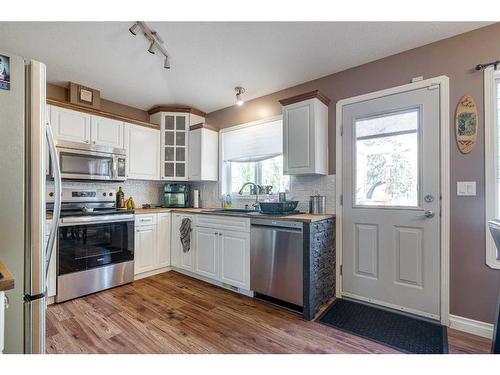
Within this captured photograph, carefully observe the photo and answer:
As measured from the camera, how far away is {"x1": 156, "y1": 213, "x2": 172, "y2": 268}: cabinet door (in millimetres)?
3291

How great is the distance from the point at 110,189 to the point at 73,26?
1.98 meters

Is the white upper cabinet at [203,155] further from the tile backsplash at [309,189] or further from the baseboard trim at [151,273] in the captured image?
the baseboard trim at [151,273]

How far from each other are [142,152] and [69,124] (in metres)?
0.89

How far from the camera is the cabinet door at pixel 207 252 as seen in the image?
2.88 metres

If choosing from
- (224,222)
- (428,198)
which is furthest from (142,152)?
(428,198)

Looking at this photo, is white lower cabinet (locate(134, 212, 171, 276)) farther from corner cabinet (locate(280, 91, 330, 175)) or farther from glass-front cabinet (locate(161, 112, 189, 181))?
corner cabinet (locate(280, 91, 330, 175))

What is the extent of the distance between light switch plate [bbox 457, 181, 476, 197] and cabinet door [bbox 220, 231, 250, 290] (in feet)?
6.09

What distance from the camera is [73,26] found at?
1.97 m

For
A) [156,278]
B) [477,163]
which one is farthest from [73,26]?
[477,163]

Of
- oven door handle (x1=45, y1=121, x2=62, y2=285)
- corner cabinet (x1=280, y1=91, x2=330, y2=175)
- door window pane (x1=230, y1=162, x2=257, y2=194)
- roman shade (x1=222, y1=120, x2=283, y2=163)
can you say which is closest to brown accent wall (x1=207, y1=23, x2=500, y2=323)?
corner cabinet (x1=280, y1=91, x2=330, y2=175)

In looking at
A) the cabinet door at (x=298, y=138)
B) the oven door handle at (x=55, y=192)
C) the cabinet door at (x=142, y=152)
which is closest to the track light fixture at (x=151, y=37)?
the oven door handle at (x=55, y=192)

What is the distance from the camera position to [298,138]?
2.68 metres

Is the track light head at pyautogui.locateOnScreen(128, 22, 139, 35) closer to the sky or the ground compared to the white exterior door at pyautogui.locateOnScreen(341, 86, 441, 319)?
closer to the sky
